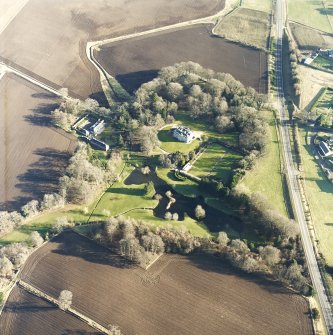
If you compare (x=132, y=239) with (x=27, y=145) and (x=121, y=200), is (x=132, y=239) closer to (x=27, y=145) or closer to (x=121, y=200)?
(x=121, y=200)

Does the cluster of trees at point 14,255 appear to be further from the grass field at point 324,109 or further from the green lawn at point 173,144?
the grass field at point 324,109

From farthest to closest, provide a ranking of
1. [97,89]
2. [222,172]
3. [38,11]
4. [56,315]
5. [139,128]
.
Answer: [38,11] < [97,89] < [139,128] < [222,172] < [56,315]

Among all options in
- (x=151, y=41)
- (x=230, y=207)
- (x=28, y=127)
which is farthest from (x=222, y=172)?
(x=151, y=41)

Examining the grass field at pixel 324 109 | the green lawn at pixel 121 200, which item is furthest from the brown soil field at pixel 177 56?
the green lawn at pixel 121 200

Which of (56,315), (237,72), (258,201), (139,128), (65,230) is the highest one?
(237,72)

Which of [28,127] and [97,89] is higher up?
[97,89]

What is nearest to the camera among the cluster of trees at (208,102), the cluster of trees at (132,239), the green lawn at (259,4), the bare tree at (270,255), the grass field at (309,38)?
the bare tree at (270,255)

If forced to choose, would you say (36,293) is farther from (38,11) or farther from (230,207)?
(38,11)
